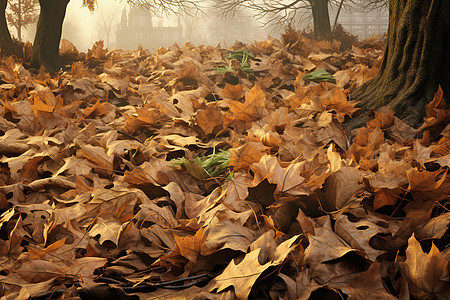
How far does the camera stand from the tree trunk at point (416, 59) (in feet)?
7.09

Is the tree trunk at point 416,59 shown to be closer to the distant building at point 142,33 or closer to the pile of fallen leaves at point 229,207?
the pile of fallen leaves at point 229,207

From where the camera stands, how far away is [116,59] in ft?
18.5

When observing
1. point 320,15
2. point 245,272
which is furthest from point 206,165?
point 320,15

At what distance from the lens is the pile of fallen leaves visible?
111 centimetres

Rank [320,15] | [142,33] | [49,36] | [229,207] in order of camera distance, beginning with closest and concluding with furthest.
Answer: [229,207]
[49,36]
[320,15]
[142,33]

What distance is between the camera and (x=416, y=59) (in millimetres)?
2268

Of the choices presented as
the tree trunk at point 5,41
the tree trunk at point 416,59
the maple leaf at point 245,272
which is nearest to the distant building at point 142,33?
the tree trunk at point 5,41

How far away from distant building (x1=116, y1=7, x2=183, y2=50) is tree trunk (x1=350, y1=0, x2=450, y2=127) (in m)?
78.6

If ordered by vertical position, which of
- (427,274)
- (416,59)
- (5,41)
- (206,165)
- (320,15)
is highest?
(320,15)

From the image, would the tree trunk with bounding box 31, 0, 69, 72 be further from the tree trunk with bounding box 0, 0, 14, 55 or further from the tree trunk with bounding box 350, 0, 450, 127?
the tree trunk with bounding box 350, 0, 450, 127

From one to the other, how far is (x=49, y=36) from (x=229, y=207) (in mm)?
5730

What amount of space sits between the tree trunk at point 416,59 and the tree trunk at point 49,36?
5018mm

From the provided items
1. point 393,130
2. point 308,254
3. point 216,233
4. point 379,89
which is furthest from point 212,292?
point 379,89

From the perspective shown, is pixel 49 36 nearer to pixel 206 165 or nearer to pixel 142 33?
pixel 206 165
